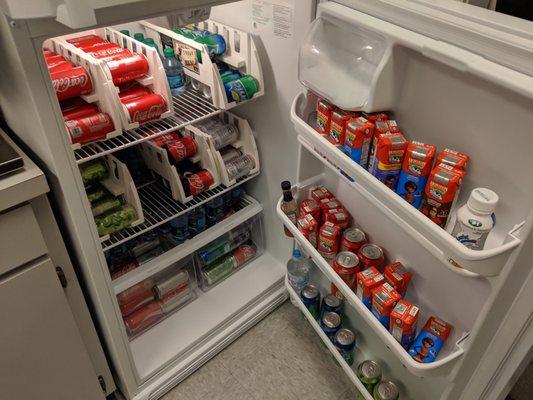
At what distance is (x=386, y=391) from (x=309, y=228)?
1.89 ft


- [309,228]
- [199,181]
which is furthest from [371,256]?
[199,181]

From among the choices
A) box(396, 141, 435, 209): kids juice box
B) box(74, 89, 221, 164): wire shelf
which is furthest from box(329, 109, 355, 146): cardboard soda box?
box(74, 89, 221, 164): wire shelf

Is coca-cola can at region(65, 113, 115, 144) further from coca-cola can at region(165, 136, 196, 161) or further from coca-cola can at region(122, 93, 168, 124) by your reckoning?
coca-cola can at region(165, 136, 196, 161)

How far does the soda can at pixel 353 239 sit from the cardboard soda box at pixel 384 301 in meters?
0.18

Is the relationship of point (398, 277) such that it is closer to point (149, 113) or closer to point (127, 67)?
point (149, 113)

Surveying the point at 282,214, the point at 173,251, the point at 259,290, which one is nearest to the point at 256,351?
the point at 259,290

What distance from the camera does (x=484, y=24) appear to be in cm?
79

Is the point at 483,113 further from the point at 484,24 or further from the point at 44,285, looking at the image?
the point at 44,285

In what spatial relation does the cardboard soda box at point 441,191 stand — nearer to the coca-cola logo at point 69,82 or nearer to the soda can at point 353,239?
the soda can at point 353,239

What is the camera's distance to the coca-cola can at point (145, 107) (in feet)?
4.04

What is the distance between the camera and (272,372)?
5.39ft

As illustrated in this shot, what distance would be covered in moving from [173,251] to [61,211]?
57cm

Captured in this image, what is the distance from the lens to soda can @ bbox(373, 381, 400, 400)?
4.33 feet

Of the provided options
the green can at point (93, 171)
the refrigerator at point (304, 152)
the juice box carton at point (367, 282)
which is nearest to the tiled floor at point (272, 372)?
the refrigerator at point (304, 152)
